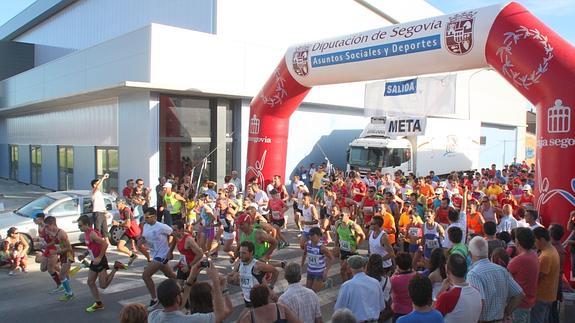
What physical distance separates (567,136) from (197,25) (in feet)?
59.2

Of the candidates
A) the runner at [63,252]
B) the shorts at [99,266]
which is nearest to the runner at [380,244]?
the shorts at [99,266]

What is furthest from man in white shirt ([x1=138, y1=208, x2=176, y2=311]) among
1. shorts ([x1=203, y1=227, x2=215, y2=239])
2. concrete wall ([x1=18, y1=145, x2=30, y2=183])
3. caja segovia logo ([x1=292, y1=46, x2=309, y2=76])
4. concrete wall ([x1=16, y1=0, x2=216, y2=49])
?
concrete wall ([x1=18, y1=145, x2=30, y2=183])

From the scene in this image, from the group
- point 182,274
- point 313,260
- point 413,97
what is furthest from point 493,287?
point 413,97

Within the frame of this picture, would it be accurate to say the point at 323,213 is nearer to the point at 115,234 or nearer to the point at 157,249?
the point at 115,234

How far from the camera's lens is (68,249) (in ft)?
25.8

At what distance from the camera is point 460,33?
372 inches

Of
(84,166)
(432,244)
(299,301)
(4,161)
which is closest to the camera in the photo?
(299,301)

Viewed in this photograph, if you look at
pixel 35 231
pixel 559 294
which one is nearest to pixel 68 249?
pixel 35 231

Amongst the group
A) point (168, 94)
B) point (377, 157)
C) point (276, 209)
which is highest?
point (168, 94)

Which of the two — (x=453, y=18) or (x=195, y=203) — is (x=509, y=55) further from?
(x=195, y=203)

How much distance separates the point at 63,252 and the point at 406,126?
34.0 ft

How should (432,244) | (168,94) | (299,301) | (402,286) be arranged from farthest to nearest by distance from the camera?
(168,94)
(432,244)
(402,286)
(299,301)

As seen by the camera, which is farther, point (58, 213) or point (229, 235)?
point (58, 213)

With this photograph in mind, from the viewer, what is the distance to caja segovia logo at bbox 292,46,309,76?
12.6m
